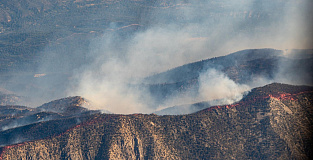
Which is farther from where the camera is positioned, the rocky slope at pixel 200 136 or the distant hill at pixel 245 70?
the distant hill at pixel 245 70

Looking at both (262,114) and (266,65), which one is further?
(266,65)

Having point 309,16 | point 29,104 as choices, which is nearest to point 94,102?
point 29,104

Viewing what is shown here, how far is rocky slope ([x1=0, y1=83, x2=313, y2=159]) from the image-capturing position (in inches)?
3317

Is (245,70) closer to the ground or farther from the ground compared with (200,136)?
farther from the ground

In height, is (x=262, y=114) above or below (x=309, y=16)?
below

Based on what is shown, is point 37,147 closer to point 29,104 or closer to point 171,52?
point 29,104

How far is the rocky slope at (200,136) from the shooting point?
8425cm

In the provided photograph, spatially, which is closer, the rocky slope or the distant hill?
the rocky slope

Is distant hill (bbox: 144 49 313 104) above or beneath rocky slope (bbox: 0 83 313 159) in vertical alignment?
above

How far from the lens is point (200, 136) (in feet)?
287

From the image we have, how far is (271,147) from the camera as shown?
8431cm

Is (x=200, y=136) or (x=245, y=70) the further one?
(x=245, y=70)

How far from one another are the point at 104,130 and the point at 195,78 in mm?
48708

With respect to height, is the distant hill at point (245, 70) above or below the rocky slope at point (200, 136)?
above
